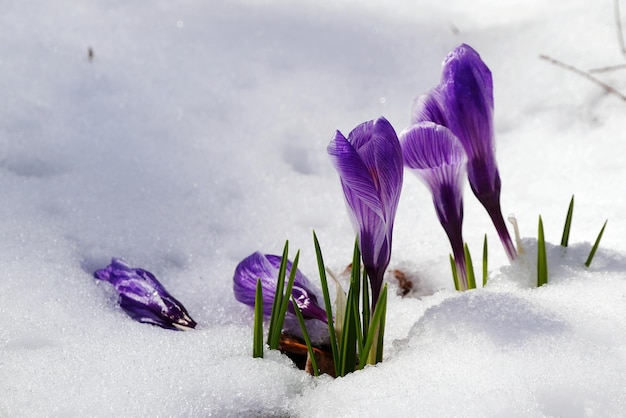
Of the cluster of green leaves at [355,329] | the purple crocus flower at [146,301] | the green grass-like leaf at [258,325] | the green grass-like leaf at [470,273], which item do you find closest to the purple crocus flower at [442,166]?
the green grass-like leaf at [470,273]

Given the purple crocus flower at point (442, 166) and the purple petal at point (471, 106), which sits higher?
the purple petal at point (471, 106)

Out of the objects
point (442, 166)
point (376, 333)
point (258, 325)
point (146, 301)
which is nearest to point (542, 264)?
point (442, 166)

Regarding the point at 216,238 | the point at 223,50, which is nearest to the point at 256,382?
the point at 216,238

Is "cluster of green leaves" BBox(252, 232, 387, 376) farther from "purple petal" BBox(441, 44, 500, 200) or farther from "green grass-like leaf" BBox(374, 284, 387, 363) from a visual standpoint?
"purple petal" BBox(441, 44, 500, 200)

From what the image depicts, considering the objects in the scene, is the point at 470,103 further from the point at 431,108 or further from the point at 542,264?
the point at 542,264

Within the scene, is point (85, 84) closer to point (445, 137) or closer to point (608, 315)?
point (445, 137)

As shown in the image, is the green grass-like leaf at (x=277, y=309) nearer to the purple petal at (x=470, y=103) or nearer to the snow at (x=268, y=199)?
the snow at (x=268, y=199)
